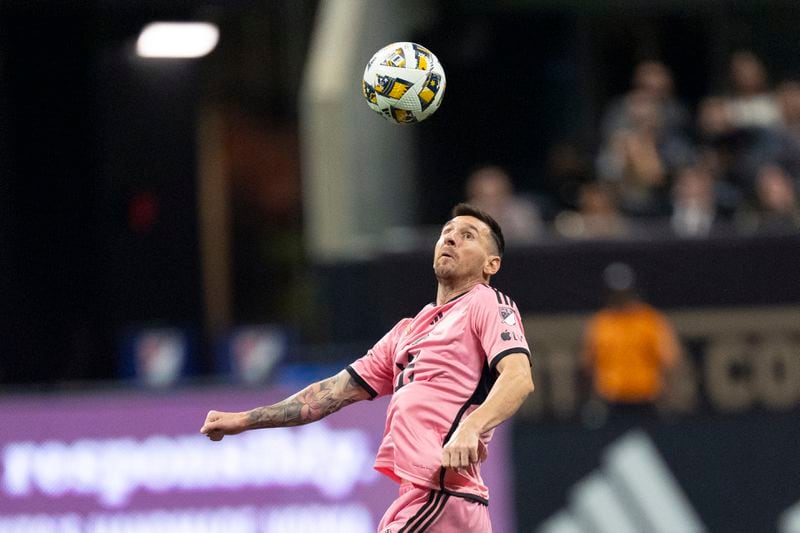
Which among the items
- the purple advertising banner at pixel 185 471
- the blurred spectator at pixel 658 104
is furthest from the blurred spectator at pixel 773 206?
the purple advertising banner at pixel 185 471

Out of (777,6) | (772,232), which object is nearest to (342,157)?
(772,232)

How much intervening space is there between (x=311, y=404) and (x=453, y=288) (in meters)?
0.91

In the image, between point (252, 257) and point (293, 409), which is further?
point (252, 257)

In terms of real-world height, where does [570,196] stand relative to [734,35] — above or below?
below

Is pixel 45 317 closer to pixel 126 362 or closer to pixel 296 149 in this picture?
pixel 126 362

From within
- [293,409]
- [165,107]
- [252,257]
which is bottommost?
[293,409]

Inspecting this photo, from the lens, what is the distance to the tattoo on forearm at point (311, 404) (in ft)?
25.4

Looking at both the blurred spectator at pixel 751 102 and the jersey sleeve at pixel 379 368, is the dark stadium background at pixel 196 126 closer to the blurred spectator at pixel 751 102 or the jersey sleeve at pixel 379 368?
the blurred spectator at pixel 751 102

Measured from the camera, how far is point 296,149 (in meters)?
20.5

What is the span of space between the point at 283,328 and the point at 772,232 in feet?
20.6

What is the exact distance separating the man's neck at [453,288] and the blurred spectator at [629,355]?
25.8 ft

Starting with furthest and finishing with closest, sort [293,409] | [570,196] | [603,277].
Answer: [570,196] < [603,277] < [293,409]

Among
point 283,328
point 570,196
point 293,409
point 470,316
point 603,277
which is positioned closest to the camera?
point 470,316

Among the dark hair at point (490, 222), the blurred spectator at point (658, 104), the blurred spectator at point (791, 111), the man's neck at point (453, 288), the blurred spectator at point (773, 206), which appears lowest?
the man's neck at point (453, 288)
